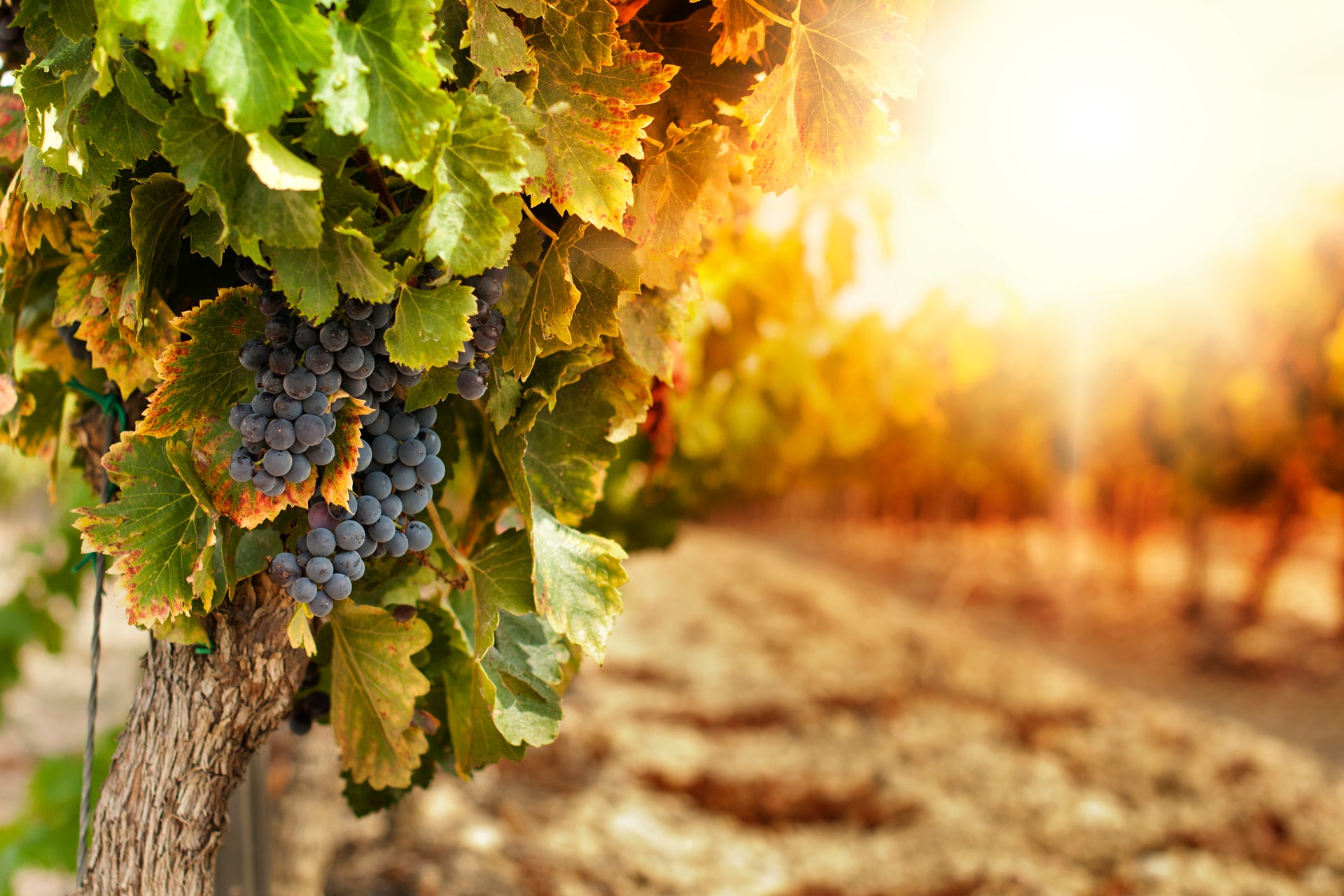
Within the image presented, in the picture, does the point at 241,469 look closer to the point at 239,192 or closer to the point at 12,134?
the point at 239,192

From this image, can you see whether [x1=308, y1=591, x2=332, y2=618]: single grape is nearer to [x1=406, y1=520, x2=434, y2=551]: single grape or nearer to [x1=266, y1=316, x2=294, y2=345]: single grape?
[x1=406, y1=520, x2=434, y2=551]: single grape

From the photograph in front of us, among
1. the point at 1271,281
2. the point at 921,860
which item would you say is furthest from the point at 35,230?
the point at 1271,281

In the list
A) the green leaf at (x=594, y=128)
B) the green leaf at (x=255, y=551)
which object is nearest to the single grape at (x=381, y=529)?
the green leaf at (x=255, y=551)

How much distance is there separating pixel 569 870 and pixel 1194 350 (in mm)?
8675

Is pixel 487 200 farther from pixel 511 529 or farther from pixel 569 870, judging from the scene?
Result: pixel 569 870

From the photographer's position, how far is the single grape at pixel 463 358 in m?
0.80

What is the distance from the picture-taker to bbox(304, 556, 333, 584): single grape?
0.82m

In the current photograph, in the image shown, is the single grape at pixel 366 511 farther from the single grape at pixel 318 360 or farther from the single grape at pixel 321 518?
the single grape at pixel 318 360

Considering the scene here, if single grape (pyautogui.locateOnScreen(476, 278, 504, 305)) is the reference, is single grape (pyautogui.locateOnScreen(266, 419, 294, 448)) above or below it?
below

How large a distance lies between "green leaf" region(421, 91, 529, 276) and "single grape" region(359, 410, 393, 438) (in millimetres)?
199

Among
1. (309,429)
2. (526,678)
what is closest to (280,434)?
(309,429)

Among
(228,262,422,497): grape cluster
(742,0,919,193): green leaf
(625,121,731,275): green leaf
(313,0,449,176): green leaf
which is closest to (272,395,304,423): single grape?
(228,262,422,497): grape cluster

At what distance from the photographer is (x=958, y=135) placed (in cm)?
222

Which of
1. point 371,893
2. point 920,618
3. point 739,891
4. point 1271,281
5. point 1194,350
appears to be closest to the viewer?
point 371,893
